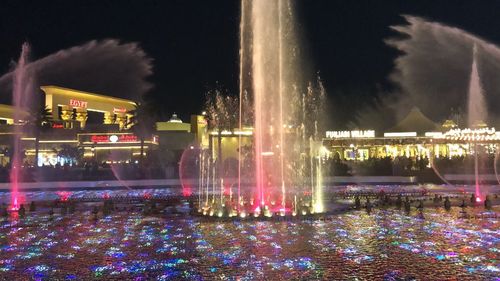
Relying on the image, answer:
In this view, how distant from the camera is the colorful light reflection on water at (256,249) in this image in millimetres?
8805

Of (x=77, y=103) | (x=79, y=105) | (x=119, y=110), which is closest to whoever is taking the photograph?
(x=77, y=103)

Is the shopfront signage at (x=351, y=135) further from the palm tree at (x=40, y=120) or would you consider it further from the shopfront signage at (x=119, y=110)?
the shopfront signage at (x=119, y=110)

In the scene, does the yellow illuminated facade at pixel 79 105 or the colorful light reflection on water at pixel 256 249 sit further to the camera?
the yellow illuminated facade at pixel 79 105

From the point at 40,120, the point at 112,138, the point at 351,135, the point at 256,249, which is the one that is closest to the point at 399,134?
the point at 351,135

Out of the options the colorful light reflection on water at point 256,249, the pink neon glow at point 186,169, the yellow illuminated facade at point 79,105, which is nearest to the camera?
the colorful light reflection on water at point 256,249

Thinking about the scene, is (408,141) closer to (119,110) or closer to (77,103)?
(119,110)

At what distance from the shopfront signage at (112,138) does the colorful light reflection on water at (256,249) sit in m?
40.2

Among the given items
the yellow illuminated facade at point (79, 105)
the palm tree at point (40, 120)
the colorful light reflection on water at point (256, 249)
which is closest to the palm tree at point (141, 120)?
the yellow illuminated facade at point (79, 105)

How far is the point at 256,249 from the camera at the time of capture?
1088 centimetres

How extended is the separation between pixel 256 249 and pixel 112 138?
47.4m

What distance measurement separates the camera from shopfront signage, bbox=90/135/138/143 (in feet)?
182

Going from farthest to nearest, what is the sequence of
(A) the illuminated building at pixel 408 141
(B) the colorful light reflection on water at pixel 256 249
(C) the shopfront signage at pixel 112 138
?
1. (A) the illuminated building at pixel 408 141
2. (C) the shopfront signage at pixel 112 138
3. (B) the colorful light reflection on water at pixel 256 249

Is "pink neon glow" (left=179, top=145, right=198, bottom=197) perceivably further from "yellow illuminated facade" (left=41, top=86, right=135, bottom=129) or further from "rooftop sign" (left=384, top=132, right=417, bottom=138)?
"rooftop sign" (left=384, top=132, right=417, bottom=138)

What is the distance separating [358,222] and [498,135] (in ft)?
146
